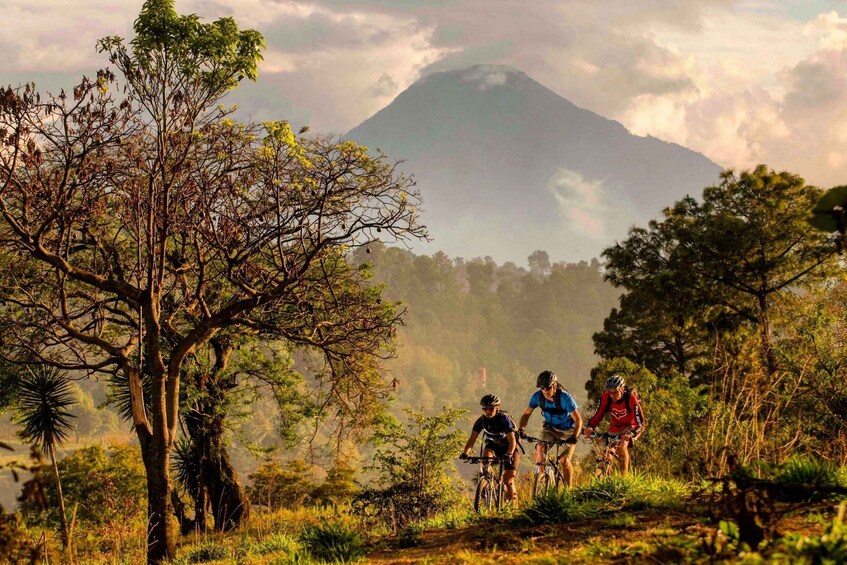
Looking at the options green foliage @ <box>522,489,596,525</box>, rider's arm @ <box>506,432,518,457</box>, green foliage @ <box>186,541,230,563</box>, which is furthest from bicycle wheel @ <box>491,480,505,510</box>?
green foliage @ <box>186,541,230,563</box>

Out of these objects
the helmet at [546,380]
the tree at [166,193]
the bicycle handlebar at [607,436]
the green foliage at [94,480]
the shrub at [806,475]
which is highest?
the tree at [166,193]

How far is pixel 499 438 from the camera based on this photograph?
10.2 metres

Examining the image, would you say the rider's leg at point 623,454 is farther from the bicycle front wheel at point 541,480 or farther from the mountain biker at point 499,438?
the mountain biker at point 499,438

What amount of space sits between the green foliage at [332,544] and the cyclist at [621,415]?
167 inches

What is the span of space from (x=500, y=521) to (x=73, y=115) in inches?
394

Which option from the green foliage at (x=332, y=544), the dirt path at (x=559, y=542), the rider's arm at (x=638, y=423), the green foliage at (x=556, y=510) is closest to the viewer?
the dirt path at (x=559, y=542)

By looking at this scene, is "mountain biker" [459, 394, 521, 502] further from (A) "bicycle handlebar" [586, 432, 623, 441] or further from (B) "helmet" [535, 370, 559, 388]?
(A) "bicycle handlebar" [586, 432, 623, 441]

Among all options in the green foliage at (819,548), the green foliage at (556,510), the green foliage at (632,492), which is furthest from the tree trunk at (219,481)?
the green foliage at (819,548)

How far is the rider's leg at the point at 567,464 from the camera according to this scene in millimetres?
10500

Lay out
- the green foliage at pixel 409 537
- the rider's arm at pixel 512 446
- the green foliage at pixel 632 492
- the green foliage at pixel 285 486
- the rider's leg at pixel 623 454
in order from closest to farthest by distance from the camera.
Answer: the green foliage at pixel 632 492, the green foliage at pixel 409 537, the rider's arm at pixel 512 446, the rider's leg at pixel 623 454, the green foliage at pixel 285 486

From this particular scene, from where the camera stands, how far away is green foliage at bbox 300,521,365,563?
7.44 m

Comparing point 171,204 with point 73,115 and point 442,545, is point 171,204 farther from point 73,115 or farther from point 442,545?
point 442,545

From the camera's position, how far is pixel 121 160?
48.1 ft

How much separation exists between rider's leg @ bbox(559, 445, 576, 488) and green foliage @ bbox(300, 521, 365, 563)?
3.63 metres
